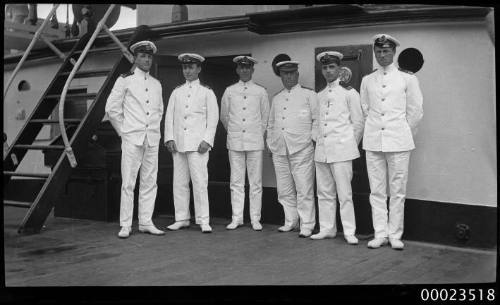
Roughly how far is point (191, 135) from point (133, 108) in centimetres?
72

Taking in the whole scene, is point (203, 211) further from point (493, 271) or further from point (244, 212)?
point (493, 271)

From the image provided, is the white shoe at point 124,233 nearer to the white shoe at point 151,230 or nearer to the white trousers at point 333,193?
the white shoe at point 151,230

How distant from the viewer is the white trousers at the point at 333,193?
5617mm

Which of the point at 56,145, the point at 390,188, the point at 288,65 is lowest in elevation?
the point at 390,188

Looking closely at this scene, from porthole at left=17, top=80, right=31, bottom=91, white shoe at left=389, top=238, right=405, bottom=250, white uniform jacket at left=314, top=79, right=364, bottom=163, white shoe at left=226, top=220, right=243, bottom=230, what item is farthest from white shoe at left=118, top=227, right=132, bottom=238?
porthole at left=17, top=80, right=31, bottom=91

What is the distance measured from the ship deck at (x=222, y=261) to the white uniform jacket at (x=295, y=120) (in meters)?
1.04

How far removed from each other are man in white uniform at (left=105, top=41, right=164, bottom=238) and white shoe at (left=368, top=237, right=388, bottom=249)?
2310 mm

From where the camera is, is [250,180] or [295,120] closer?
[295,120]

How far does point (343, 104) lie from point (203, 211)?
6.67 feet

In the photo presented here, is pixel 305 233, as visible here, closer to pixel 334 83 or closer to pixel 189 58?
pixel 334 83

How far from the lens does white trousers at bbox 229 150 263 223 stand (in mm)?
6305

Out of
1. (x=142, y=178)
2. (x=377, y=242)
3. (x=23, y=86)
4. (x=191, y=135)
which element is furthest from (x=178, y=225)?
(x=23, y=86)

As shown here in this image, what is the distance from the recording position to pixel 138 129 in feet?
19.4

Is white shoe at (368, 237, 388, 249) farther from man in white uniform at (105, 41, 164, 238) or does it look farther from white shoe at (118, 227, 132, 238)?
white shoe at (118, 227, 132, 238)
